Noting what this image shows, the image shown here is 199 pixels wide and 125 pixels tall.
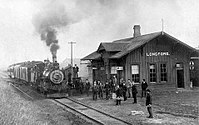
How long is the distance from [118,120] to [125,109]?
125 inches

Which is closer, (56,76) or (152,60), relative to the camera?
(56,76)

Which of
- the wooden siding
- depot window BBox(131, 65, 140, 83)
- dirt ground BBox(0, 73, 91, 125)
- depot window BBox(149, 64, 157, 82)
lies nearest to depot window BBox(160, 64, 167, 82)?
the wooden siding

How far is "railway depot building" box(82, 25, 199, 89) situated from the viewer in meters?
23.2

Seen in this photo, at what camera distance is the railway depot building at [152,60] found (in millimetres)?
23219

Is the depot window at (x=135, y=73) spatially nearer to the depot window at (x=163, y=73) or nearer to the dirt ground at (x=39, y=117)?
the depot window at (x=163, y=73)

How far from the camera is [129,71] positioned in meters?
23.1

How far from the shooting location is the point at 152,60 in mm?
23781

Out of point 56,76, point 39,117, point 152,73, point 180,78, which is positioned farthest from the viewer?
point 180,78

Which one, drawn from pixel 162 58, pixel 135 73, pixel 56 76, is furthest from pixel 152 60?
pixel 56 76

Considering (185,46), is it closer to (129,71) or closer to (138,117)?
(129,71)

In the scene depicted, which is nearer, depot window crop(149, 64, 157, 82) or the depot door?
depot window crop(149, 64, 157, 82)

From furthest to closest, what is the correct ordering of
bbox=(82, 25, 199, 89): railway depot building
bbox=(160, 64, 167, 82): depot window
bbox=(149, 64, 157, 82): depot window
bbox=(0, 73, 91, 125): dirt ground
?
bbox=(160, 64, 167, 82): depot window → bbox=(149, 64, 157, 82): depot window → bbox=(82, 25, 199, 89): railway depot building → bbox=(0, 73, 91, 125): dirt ground

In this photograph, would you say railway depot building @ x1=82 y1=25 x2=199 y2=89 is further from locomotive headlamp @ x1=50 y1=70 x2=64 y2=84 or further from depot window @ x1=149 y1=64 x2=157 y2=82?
locomotive headlamp @ x1=50 y1=70 x2=64 y2=84

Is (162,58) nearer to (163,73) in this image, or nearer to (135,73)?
(163,73)
